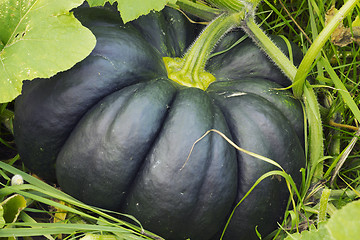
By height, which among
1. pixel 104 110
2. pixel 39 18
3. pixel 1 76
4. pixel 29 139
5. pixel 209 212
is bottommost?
pixel 209 212

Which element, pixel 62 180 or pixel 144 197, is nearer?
pixel 144 197

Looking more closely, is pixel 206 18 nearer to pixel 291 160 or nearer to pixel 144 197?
pixel 291 160

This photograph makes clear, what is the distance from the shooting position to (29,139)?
2092 millimetres

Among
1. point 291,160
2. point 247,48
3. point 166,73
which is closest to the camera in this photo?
point 291,160

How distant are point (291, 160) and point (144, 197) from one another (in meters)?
0.64

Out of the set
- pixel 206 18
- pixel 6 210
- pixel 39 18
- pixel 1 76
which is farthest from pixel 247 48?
pixel 6 210

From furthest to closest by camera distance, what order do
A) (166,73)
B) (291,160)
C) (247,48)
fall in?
(247,48) < (166,73) < (291,160)

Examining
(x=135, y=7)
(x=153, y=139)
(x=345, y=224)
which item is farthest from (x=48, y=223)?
(x=345, y=224)

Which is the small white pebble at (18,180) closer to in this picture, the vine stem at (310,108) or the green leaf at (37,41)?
the green leaf at (37,41)

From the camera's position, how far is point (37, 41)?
1902mm

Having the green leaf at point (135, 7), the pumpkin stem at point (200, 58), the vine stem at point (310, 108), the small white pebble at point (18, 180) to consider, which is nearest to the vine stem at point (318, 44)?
the vine stem at point (310, 108)

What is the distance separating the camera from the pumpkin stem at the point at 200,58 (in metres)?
2.19

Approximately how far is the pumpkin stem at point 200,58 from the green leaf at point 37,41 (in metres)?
0.46

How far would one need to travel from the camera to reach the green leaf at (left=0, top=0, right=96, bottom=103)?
73.5 inches
